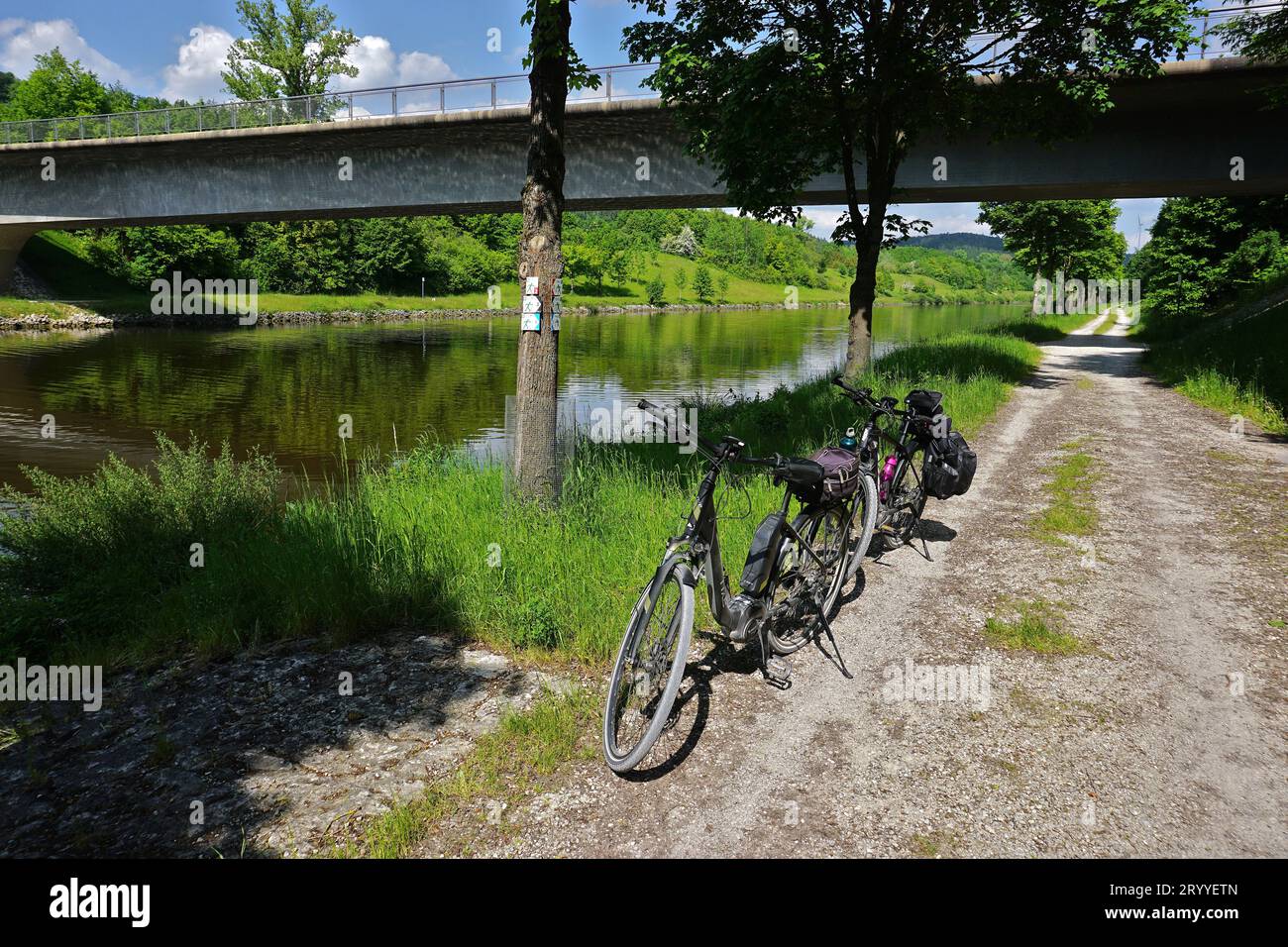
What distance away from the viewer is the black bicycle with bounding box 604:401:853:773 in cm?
370

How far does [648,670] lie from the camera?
3830 mm

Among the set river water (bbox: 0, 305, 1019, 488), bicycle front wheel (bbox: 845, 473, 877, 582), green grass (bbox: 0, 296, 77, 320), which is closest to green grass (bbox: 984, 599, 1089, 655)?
bicycle front wheel (bbox: 845, 473, 877, 582)

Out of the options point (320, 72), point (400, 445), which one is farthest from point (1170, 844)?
point (320, 72)

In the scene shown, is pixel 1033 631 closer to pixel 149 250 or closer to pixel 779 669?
pixel 779 669

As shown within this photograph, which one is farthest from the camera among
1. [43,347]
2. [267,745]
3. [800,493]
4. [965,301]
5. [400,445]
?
[965,301]

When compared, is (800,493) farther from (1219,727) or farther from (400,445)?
(400,445)

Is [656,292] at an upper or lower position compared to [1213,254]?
upper

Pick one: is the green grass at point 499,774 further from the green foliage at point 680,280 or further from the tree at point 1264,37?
the green foliage at point 680,280

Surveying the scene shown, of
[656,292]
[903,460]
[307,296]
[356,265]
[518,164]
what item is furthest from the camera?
[656,292]

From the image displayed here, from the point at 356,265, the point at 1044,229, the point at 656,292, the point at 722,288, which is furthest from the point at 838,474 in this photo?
the point at 722,288

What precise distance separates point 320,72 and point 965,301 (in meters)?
144

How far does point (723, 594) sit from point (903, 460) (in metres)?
3.28

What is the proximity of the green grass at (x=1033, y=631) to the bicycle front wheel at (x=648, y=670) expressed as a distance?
101 inches
